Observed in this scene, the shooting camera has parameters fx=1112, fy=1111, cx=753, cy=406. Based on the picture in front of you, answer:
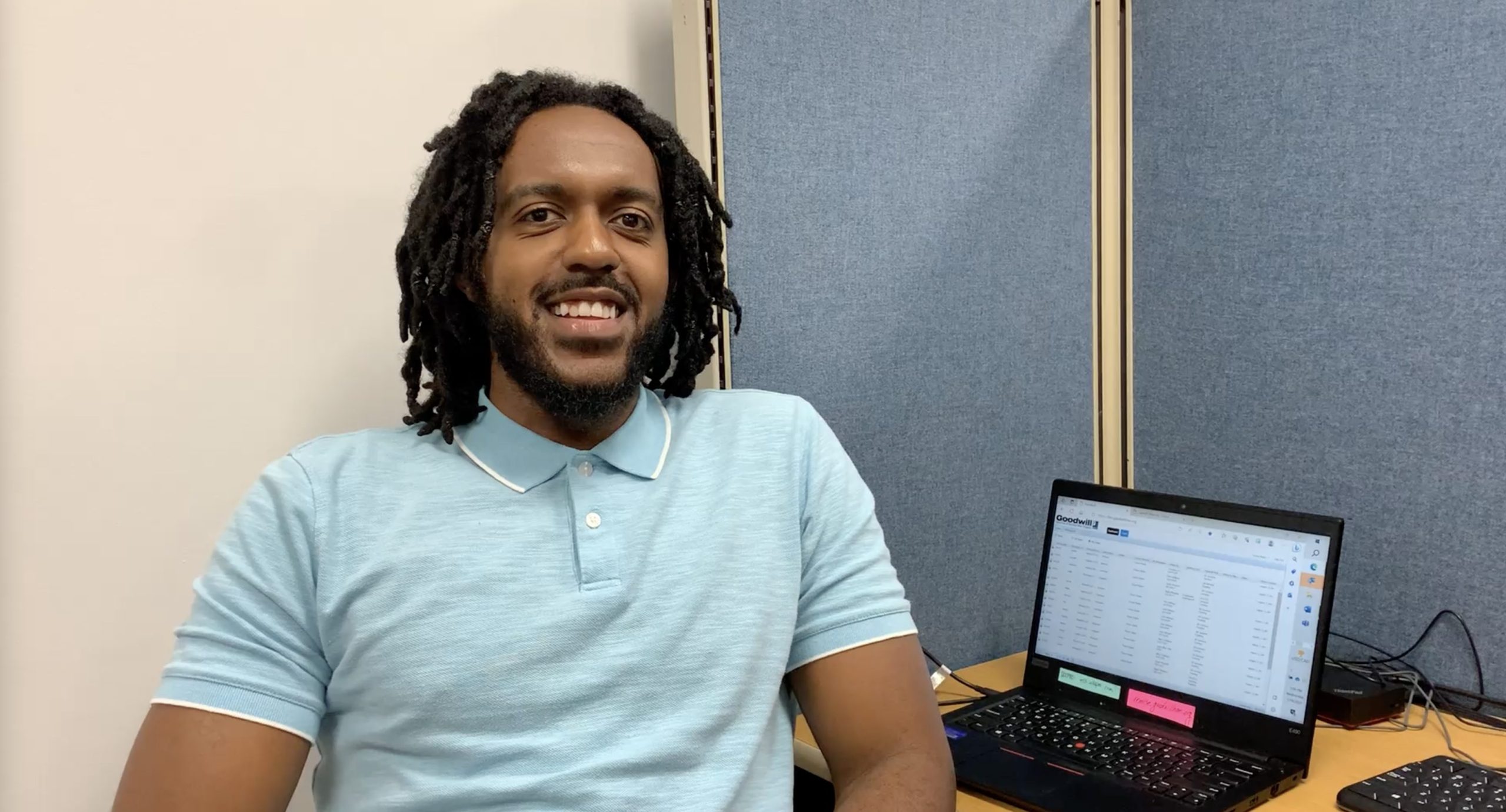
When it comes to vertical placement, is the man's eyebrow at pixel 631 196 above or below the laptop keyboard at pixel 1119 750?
above

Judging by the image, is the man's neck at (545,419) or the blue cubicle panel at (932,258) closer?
the man's neck at (545,419)

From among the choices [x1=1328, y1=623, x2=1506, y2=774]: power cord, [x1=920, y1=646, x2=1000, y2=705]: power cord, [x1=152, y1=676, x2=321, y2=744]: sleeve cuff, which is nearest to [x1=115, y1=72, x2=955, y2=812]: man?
[x1=152, y1=676, x2=321, y2=744]: sleeve cuff

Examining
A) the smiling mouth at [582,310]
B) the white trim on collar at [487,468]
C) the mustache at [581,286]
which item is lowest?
the white trim on collar at [487,468]

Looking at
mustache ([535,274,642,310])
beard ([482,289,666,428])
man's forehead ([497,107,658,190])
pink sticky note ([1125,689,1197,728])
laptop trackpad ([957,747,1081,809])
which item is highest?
man's forehead ([497,107,658,190])

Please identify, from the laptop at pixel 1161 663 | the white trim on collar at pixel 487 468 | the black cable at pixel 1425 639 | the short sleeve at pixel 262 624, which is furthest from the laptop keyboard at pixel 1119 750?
the short sleeve at pixel 262 624

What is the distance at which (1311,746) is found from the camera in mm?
1095

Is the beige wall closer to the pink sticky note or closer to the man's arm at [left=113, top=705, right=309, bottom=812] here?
the man's arm at [left=113, top=705, right=309, bottom=812]

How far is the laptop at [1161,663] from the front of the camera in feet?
3.51

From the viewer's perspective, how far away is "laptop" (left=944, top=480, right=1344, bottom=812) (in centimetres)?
107

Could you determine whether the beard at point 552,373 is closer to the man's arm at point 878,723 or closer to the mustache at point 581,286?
the mustache at point 581,286

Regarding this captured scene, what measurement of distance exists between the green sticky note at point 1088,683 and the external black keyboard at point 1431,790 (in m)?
0.26

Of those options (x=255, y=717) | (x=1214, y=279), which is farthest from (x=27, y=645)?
(x=1214, y=279)

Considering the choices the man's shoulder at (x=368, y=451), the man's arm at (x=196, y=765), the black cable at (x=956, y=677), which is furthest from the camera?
the black cable at (x=956, y=677)

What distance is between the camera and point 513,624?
93cm
